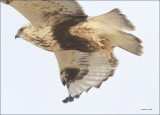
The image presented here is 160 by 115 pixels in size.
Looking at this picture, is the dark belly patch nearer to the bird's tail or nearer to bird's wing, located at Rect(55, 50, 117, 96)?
the bird's tail

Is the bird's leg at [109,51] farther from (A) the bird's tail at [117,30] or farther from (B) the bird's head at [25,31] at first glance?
(B) the bird's head at [25,31]

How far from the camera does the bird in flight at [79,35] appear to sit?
7.75m

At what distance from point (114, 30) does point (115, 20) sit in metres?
0.18

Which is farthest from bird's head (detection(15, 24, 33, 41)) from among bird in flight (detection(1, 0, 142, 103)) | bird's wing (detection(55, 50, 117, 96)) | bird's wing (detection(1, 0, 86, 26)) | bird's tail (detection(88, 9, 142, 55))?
bird's tail (detection(88, 9, 142, 55))

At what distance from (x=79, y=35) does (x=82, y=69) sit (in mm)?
869

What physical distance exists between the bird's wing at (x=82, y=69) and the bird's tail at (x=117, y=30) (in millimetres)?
366

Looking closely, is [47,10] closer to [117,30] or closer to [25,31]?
[25,31]

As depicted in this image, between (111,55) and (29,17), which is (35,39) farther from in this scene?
(111,55)

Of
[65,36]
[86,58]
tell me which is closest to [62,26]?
[65,36]

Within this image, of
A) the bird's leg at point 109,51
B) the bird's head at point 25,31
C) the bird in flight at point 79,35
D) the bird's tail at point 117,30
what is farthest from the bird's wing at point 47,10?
the bird's leg at point 109,51

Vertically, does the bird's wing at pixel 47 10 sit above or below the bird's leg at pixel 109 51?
above

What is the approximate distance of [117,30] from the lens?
8.13 meters

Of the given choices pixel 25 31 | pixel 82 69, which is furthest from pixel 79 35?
pixel 25 31

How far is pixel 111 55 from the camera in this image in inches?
321
